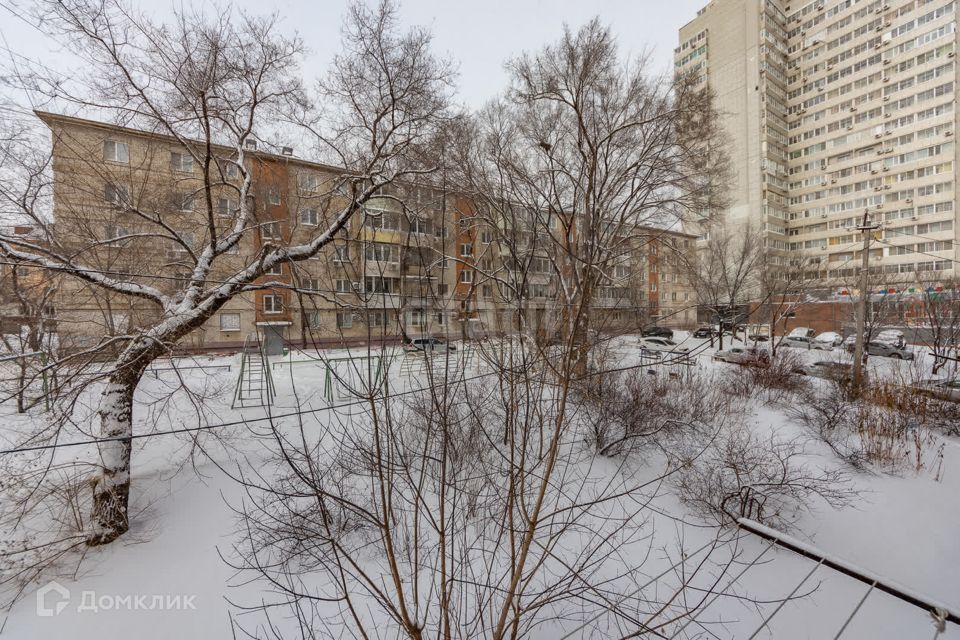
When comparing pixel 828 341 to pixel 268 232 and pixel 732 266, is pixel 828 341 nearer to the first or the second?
pixel 732 266

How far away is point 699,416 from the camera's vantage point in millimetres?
8891

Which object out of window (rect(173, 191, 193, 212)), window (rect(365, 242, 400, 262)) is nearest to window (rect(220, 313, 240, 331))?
window (rect(173, 191, 193, 212))

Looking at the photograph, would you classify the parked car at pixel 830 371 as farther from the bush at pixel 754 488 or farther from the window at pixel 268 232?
the window at pixel 268 232

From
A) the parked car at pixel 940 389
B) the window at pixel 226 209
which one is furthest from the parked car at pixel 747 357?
the window at pixel 226 209

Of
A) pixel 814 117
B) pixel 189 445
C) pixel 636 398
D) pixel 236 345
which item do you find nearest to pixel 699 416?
pixel 636 398

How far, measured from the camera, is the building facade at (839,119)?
35.5 metres

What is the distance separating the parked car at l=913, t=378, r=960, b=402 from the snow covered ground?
2.53 m

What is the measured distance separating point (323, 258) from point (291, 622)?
5541 mm

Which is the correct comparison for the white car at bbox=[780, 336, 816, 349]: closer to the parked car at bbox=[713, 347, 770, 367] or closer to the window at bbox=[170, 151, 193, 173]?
the parked car at bbox=[713, 347, 770, 367]

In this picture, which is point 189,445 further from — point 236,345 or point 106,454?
point 236,345

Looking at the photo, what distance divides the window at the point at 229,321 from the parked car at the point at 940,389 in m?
27.6

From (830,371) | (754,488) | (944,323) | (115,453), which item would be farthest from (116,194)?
(944,323)

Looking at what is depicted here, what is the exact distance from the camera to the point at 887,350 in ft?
60.5

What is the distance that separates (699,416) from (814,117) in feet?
182
